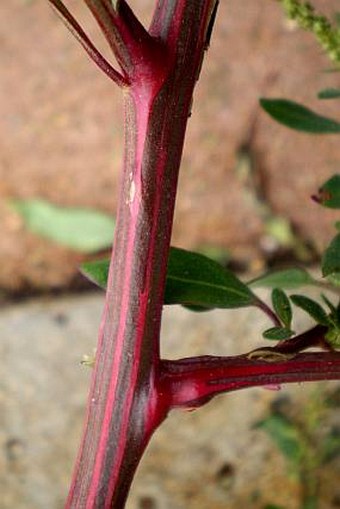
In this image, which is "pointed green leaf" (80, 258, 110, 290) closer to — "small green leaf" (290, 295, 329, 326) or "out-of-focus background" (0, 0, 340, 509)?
"small green leaf" (290, 295, 329, 326)

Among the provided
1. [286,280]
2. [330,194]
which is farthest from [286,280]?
[330,194]

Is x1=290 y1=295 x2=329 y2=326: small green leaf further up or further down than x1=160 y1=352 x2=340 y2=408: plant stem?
further up

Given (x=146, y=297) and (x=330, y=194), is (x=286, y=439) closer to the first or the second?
(x=330, y=194)

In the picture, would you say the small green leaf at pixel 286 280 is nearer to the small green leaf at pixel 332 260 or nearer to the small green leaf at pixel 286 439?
the small green leaf at pixel 332 260

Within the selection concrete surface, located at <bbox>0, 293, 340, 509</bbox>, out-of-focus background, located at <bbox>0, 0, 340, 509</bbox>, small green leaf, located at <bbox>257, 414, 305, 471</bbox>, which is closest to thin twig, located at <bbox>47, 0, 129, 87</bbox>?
small green leaf, located at <bbox>257, 414, 305, 471</bbox>

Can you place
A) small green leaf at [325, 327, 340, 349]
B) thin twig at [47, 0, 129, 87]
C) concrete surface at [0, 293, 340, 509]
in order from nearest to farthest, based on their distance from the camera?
thin twig at [47, 0, 129, 87], small green leaf at [325, 327, 340, 349], concrete surface at [0, 293, 340, 509]

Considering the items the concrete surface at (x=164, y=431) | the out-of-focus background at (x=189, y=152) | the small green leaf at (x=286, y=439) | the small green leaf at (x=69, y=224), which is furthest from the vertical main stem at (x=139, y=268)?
the small green leaf at (x=69, y=224)

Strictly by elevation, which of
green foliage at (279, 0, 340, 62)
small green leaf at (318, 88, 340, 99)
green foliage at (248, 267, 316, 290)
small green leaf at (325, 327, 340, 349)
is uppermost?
small green leaf at (318, 88, 340, 99)

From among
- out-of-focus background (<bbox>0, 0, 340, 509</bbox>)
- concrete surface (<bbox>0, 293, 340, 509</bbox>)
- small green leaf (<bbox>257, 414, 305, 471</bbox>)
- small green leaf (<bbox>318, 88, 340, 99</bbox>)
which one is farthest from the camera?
out-of-focus background (<bbox>0, 0, 340, 509</bbox>)
